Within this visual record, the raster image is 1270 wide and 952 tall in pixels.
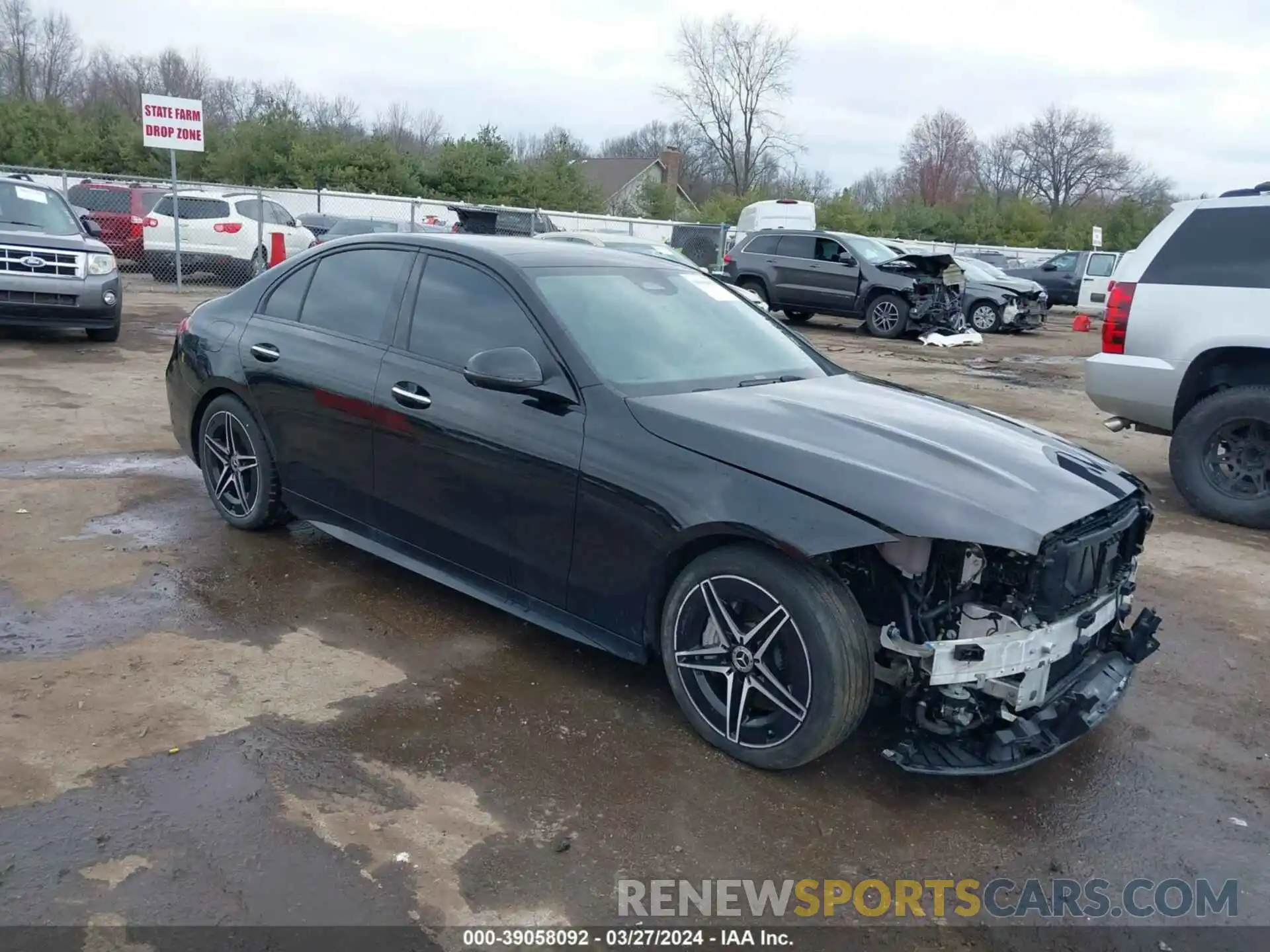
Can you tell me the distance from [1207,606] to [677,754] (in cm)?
321

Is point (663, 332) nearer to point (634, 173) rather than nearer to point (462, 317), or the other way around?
point (462, 317)

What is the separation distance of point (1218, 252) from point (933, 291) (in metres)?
12.0

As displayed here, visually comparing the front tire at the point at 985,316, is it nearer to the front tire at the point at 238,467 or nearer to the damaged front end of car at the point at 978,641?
the front tire at the point at 238,467

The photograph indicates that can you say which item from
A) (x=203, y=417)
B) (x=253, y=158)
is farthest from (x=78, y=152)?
(x=203, y=417)

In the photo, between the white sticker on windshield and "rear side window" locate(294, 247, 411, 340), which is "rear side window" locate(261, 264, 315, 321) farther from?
the white sticker on windshield

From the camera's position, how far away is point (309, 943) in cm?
250

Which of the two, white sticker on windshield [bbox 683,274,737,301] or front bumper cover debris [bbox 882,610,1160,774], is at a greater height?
white sticker on windshield [bbox 683,274,737,301]

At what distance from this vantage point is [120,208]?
2111 cm

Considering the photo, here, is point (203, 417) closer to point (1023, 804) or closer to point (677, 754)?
point (677, 754)

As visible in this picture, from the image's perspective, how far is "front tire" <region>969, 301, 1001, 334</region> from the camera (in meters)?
20.1

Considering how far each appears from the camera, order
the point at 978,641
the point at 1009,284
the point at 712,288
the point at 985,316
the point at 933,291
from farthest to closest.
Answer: the point at 1009,284, the point at 985,316, the point at 933,291, the point at 712,288, the point at 978,641

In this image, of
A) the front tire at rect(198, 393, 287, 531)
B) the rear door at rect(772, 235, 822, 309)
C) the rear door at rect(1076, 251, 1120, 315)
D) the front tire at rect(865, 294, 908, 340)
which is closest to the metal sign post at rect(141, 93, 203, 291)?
the rear door at rect(772, 235, 822, 309)

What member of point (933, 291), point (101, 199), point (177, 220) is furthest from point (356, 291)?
point (101, 199)

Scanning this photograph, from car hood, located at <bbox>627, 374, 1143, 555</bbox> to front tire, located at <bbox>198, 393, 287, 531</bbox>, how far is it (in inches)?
90.2
